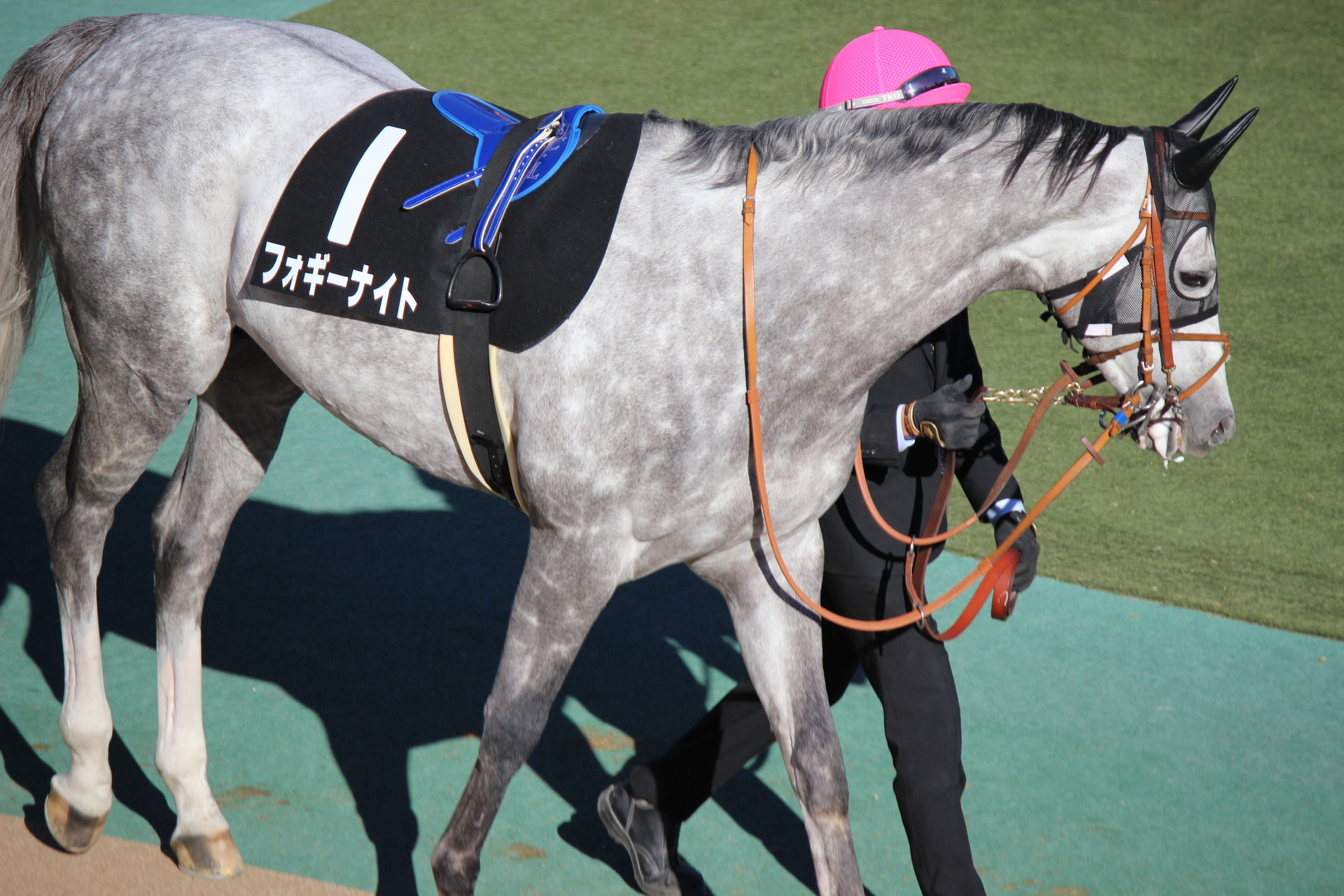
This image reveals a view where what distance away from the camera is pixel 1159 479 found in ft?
16.9

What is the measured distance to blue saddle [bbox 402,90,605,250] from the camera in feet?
7.45

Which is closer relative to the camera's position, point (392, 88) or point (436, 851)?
point (436, 851)

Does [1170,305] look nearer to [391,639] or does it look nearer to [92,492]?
[92,492]

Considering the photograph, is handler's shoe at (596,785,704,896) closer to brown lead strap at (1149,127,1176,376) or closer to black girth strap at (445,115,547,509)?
black girth strap at (445,115,547,509)

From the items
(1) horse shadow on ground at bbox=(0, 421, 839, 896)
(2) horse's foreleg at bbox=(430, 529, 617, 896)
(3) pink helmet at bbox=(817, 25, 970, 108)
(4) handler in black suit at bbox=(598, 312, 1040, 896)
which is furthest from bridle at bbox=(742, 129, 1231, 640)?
(1) horse shadow on ground at bbox=(0, 421, 839, 896)

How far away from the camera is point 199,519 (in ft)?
10.1

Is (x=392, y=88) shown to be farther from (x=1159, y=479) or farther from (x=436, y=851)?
(x=1159, y=479)

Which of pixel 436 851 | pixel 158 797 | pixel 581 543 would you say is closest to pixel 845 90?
pixel 581 543

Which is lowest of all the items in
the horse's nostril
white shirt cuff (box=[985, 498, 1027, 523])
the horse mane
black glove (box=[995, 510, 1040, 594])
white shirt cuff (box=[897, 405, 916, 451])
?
black glove (box=[995, 510, 1040, 594])

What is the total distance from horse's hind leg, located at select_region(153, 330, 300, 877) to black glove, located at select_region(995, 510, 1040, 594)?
1.83m

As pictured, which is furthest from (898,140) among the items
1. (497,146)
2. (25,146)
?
(25,146)

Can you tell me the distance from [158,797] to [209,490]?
859 mm

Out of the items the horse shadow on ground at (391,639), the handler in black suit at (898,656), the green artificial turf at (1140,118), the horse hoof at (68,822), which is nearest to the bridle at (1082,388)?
the handler in black suit at (898,656)

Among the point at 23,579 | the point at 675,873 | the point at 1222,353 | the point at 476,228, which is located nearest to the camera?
the point at 1222,353
